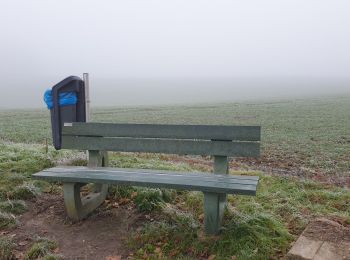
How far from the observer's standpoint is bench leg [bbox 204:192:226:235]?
14.5 feet

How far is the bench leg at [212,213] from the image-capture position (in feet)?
14.5

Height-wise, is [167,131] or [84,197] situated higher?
[167,131]

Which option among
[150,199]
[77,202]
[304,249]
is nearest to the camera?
[304,249]

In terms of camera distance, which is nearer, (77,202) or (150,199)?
(77,202)

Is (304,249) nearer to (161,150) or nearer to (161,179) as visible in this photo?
(161,179)

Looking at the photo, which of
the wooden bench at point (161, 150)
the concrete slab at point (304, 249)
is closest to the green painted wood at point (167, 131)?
the wooden bench at point (161, 150)

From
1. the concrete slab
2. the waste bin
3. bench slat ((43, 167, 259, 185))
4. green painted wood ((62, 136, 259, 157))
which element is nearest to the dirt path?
bench slat ((43, 167, 259, 185))

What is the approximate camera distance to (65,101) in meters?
6.48

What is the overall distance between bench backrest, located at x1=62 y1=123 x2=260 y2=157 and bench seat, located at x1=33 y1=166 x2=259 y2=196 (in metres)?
0.30

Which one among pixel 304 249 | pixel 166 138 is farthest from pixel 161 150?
pixel 304 249

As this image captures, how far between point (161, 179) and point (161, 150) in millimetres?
619

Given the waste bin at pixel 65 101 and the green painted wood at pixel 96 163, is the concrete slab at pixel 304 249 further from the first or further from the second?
the waste bin at pixel 65 101

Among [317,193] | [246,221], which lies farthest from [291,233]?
[317,193]

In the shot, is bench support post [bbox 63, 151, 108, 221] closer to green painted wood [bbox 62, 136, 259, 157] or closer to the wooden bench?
the wooden bench
